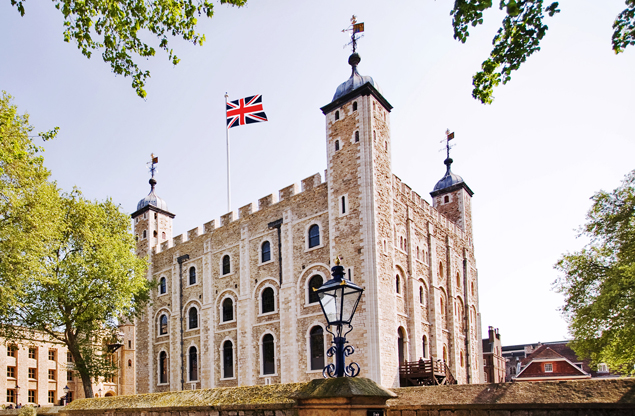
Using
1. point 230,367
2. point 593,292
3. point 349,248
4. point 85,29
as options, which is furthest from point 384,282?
point 85,29

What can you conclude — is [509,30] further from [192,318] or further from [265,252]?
[192,318]

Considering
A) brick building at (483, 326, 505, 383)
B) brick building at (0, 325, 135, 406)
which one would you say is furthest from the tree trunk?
brick building at (483, 326, 505, 383)

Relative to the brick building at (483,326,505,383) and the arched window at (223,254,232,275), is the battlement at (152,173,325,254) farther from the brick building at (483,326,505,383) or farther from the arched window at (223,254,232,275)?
the brick building at (483,326,505,383)

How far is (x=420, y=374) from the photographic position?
79.4 feet

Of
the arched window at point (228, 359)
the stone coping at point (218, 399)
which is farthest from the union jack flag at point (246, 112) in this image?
the stone coping at point (218, 399)

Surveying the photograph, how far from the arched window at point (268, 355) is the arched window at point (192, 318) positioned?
273 inches

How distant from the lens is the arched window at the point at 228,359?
3034cm

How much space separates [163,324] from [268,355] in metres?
11.3

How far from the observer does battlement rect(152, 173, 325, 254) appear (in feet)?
93.0

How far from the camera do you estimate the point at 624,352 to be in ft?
71.1

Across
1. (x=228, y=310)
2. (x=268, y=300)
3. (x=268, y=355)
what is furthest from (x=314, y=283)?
(x=228, y=310)

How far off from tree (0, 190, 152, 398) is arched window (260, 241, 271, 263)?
6.57 metres

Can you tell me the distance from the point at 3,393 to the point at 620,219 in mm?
46402

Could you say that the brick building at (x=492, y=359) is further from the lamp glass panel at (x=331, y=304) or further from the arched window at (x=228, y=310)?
the lamp glass panel at (x=331, y=304)
